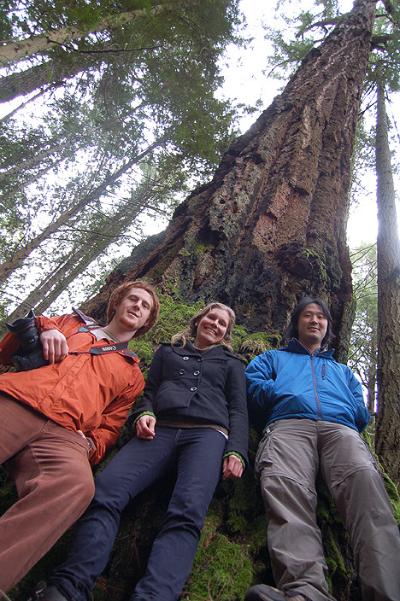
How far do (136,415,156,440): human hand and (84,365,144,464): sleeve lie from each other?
18 cm

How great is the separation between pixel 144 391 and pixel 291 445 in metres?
1.10

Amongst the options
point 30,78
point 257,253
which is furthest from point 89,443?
point 30,78

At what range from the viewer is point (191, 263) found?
446 cm

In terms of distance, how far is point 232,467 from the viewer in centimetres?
225

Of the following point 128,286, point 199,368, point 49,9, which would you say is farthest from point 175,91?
point 199,368

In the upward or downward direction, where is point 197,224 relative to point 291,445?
upward

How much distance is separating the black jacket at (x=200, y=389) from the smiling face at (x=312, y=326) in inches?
32.4

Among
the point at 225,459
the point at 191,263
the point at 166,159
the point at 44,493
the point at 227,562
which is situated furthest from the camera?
the point at 166,159

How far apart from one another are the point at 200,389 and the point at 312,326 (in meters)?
1.38

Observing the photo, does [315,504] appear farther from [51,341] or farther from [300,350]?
[51,341]

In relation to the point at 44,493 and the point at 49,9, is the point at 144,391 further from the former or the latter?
the point at 49,9

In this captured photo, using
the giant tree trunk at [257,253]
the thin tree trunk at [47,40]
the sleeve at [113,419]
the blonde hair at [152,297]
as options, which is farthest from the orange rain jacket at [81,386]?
the thin tree trunk at [47,40]

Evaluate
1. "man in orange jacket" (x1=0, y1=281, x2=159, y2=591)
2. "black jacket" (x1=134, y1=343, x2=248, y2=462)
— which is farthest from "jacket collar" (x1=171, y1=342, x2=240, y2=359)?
"man in orange jacket" (x1=0, y1=281, x2=159, y2=591)

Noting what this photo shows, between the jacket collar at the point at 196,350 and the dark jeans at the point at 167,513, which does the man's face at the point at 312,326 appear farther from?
the dark jeans at the point at 167,513
